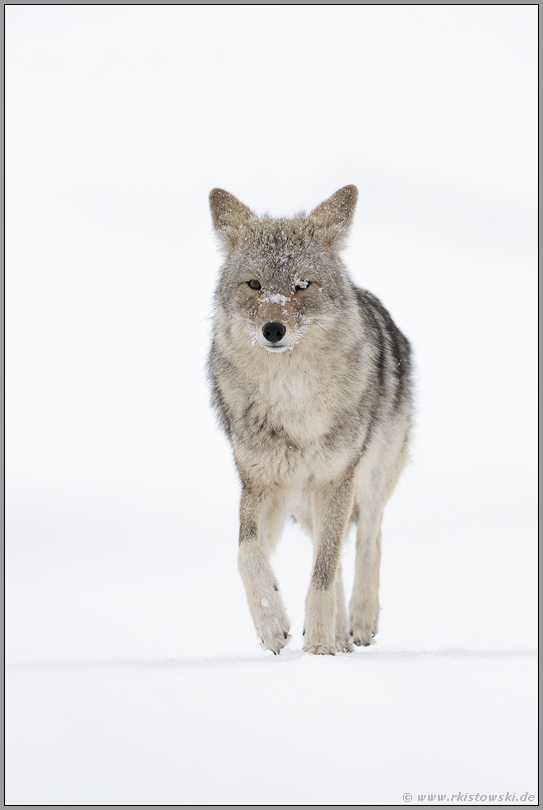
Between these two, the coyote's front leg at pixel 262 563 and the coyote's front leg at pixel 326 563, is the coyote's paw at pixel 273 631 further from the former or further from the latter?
the coyote's front leg at pixel 326 563

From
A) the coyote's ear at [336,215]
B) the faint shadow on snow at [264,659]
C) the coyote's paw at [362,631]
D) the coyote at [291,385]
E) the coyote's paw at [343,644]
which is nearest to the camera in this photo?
the faint shadow on snow at [264,659]

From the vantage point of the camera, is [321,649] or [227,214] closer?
[321,649]

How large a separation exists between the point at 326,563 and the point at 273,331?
1434 mm

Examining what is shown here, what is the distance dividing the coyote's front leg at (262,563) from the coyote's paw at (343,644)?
876 mm

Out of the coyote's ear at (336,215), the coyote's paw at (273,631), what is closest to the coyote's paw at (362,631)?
the coyote's paw at (273,631)

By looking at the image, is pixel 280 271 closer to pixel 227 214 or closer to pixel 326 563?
pixel 227 214

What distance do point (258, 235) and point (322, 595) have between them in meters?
2.15

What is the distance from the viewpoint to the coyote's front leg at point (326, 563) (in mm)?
4926

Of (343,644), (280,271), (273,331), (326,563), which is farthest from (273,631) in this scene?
(280,271)

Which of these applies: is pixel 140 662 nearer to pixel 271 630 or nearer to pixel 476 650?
pixel 271 630

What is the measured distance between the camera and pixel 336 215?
17.6 feet

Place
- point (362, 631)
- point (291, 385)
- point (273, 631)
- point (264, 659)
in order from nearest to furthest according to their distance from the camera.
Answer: point (264, 659) < point (273, 631) < point (291, 385) < point (362, 631)

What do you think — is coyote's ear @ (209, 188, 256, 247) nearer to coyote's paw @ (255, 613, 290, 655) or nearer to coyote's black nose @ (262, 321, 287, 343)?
coyote's black nose @ (262, 321, 287, 343)

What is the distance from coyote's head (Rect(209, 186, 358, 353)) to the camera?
4699 millimetres
